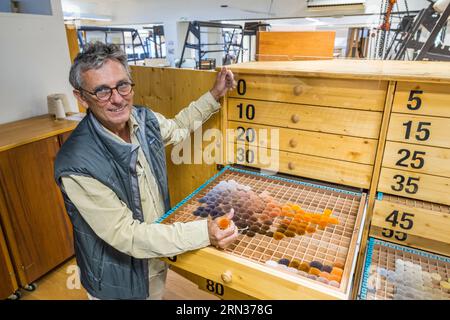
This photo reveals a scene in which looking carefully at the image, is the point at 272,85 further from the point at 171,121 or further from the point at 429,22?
the point at 429,22

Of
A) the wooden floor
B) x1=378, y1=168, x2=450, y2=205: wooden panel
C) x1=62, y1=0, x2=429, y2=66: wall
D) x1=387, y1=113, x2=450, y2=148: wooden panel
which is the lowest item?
the wooden floor

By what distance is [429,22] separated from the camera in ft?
7.28

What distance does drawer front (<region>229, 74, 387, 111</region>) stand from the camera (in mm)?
1092

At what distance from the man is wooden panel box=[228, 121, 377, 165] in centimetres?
27

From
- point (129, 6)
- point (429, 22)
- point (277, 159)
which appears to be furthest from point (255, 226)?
point (129, 6)

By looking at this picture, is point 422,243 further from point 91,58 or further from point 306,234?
point 91,58

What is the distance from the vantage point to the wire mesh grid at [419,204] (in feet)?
3.53

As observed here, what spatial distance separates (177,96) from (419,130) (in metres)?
1.09

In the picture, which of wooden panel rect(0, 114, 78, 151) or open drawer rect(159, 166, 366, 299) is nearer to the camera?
open drawer rect(159, 166, 366, 299)

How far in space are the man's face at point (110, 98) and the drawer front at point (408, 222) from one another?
97 centimetres

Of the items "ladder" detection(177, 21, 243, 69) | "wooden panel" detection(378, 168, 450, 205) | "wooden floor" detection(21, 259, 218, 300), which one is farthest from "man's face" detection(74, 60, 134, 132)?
"ladder" detection(177, 21, 243, 69)

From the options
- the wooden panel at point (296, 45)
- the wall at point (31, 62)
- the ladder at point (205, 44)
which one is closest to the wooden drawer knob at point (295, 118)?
the wooden panel at point (296, 45)

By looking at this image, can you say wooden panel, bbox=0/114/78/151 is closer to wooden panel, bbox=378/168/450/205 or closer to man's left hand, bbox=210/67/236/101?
man's left hand, bbox=210/67/236/101

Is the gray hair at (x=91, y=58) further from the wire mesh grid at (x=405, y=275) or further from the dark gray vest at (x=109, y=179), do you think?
the wire mesh grid at (x=405, y=275)
